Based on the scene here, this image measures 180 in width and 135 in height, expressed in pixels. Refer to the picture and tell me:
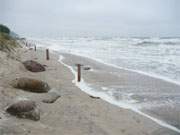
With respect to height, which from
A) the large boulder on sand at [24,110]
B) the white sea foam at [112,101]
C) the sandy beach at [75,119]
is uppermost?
the large boulder on sand at [24,110]

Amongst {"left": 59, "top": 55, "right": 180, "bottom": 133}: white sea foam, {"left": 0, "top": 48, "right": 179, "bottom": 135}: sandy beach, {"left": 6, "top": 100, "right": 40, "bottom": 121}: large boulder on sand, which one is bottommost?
{"left": 59, "top": 55, "right": 180, "bottom": 133}: white sea foam

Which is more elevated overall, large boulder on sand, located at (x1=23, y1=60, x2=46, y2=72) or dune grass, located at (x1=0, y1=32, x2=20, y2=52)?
dune grass, located at (x1=0, y1=32, x2=20, y2=52)

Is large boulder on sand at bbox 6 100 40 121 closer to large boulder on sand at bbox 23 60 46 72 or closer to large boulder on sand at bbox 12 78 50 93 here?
large boulder on sand at bbox 12 78 50 93

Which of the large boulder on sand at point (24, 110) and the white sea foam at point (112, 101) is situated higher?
the large boulder on sand at point (24, 110)

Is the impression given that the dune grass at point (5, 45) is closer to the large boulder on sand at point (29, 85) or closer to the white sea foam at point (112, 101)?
→ the white sea foam at point (112, 101)

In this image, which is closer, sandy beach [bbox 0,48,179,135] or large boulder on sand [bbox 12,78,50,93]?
sandy beach [bbox 0,48,179,135]

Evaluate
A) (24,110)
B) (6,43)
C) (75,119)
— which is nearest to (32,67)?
(75,119)

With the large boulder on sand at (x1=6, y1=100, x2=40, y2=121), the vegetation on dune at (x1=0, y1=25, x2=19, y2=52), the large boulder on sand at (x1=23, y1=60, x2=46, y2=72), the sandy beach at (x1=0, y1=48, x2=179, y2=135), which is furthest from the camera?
the vegetation on dune at (x1=0, y1=25, x2=19, y2=52)

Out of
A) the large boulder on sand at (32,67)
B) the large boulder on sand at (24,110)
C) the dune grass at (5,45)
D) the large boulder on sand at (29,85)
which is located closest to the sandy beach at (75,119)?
the large boulder on sand at (24,110)

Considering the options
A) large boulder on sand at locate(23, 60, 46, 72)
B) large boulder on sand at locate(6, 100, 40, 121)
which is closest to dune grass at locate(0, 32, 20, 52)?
large boulder on sand at locate(23, 60, 46, 72)

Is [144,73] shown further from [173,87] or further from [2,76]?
[2,76]

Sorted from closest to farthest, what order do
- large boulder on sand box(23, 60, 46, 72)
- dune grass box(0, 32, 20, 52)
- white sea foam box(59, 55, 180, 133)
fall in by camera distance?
white sea foam box(59, 55, 180, 133), large boulder on sand box(23, 60, 46, 72), dune grass box(0, 32, 20, 52)

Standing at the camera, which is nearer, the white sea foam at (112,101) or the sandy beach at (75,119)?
Result: the sandy beach at (75,119)

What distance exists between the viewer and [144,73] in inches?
739
